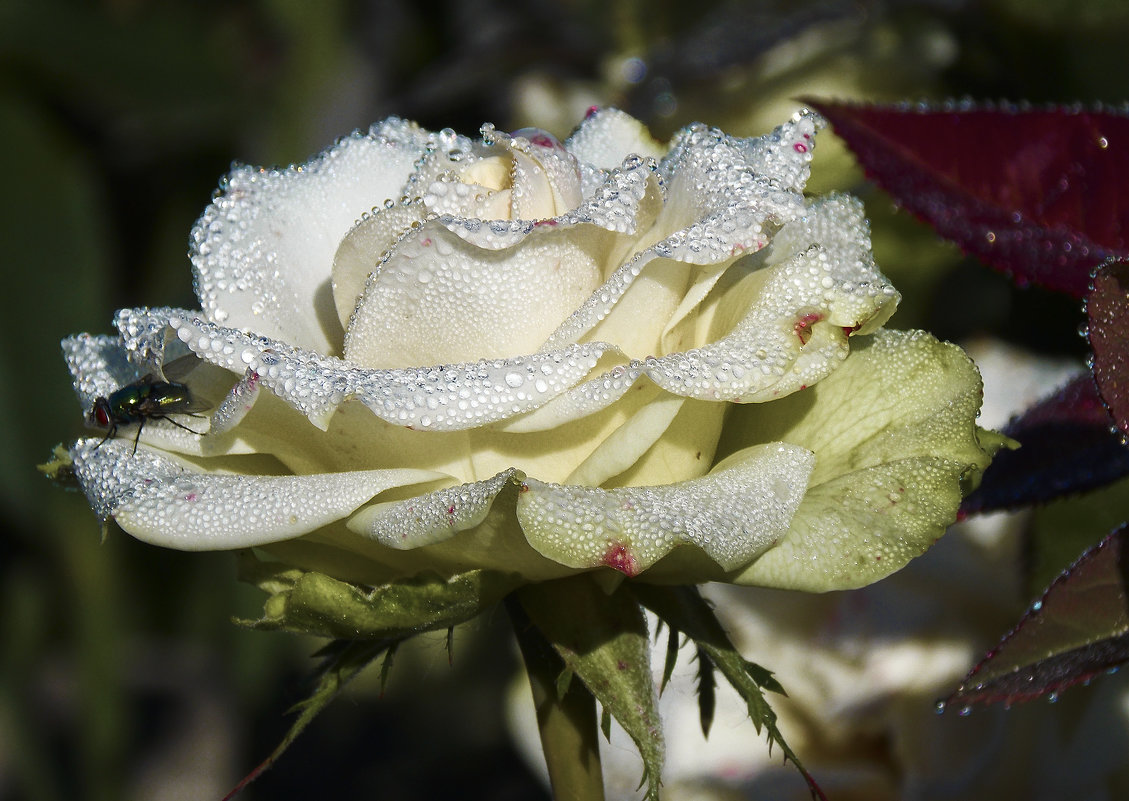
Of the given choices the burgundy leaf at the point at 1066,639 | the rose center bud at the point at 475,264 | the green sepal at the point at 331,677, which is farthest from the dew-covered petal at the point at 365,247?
the burgundy leaf at the point at 1066,639

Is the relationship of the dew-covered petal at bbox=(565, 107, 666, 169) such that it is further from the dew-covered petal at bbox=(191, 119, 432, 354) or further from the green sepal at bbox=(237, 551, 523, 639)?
the green sepal at bbox=(237, 551, 523, 639)

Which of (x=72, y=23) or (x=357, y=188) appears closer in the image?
(x=357, y=188)

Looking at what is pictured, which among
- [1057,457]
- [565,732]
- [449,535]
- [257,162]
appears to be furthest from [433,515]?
[257,162]

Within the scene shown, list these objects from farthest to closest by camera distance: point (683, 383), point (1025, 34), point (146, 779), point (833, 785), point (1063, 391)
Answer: point (146, 779) → point (1025, 34) → point (833, 785) → point (1063, 391) → point (683, 383)

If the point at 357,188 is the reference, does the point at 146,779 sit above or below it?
Result: below

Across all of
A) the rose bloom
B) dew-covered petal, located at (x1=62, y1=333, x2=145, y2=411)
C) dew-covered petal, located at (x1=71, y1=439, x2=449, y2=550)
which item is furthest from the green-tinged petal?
dew-covered petal, located at (x1=62, y1=333, x2=145, y2=411)

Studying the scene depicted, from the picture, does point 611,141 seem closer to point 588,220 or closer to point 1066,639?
point 588,220

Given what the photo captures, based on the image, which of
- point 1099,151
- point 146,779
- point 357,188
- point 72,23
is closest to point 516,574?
point 357,188

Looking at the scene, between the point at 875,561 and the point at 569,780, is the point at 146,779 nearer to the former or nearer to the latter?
the point at 569,780
